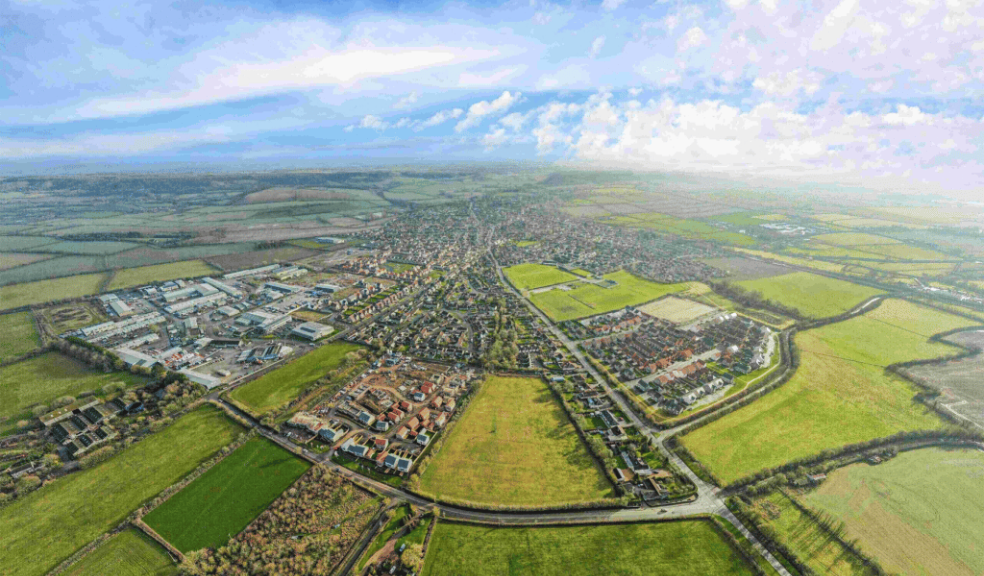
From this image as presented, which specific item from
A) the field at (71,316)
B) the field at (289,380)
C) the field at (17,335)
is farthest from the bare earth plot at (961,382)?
the field at (71,316)

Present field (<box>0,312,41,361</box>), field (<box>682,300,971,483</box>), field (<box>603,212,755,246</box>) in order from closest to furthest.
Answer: field (<box>682,300,971,483</box>) → field (<box>0,312,41,361</box>) → field (<box>603,212,755,246</box>)

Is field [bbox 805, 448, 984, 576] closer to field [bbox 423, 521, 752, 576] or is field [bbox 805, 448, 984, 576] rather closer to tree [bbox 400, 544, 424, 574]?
field [bbox 423, 521, 752, 576]

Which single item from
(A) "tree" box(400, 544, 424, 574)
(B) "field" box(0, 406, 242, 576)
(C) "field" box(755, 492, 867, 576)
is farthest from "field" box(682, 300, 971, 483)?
(B) "field" box(0, 406, 242, 576)

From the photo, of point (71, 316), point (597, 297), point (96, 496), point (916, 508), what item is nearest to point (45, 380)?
point (71, 316)

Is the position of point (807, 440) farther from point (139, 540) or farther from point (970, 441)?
point (139, 540)

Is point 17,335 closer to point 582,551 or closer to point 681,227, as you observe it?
point 582,551

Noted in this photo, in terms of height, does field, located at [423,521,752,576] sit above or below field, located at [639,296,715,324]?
below

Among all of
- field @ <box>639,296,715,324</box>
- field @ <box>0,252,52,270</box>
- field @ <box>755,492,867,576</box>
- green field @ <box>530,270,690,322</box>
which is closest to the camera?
field @ <box>755,492,867,576</box>

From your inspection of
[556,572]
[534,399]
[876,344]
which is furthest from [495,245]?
[556,572]
